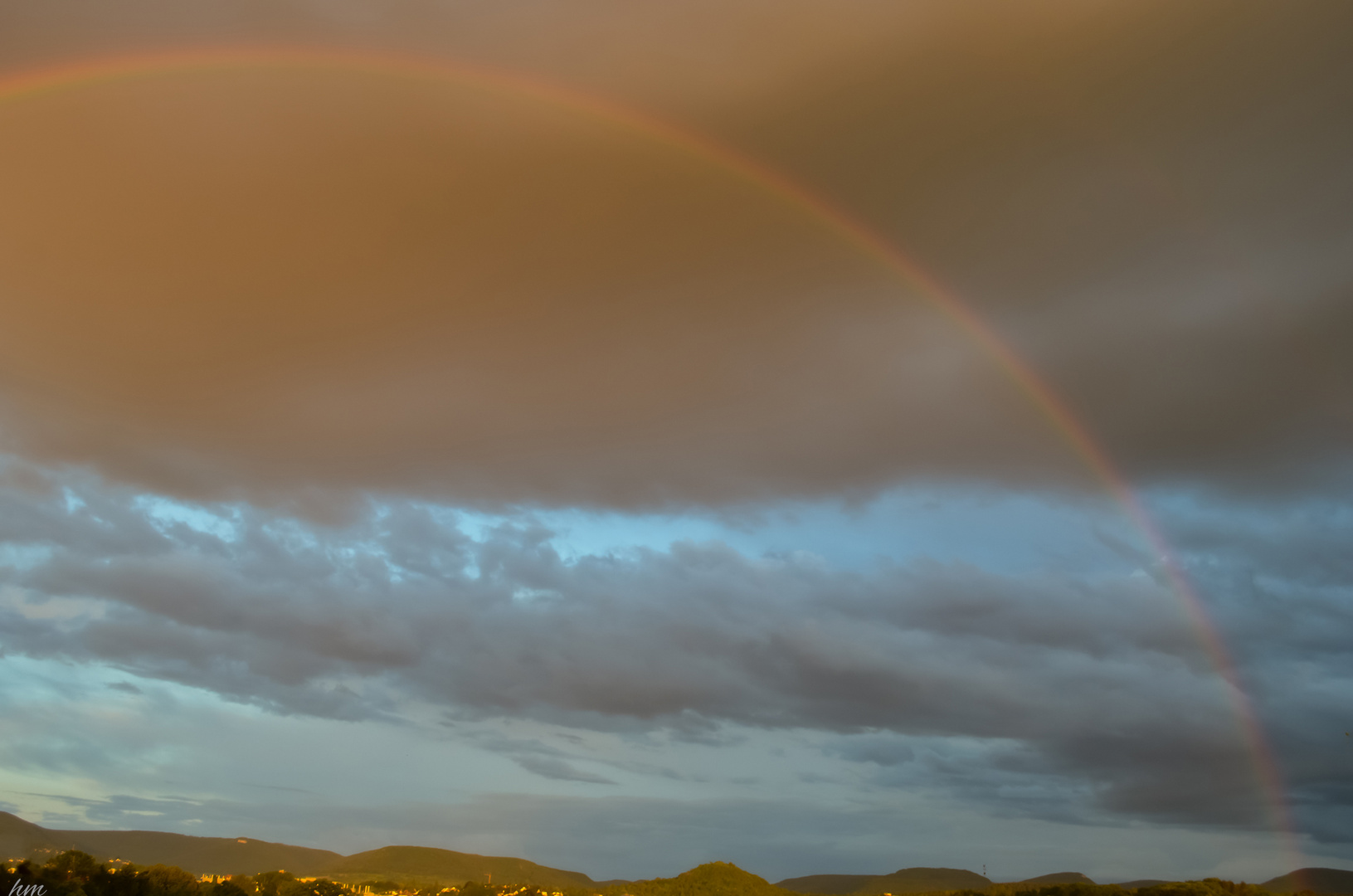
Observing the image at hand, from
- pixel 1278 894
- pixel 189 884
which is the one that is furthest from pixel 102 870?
pixel 1278 894

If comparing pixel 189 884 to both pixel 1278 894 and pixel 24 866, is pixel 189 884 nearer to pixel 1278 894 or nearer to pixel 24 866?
pixel 24 866

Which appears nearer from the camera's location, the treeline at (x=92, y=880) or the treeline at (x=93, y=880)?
the treeline at (x=92, y=880)

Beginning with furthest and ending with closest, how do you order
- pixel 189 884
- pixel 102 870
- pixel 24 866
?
pixel 189 884 → pixel 102 870 → pixel 24 866

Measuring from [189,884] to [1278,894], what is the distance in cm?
19817

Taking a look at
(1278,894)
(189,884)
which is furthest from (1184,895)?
(189,884)

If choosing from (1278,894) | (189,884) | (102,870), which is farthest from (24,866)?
(1278,894)

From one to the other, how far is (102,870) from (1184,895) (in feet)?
609

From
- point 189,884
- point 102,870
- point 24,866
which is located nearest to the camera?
point 24,866

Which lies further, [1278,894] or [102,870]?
[1278,894]

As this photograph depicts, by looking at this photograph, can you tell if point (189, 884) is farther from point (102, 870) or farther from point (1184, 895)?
point (1184, 895)

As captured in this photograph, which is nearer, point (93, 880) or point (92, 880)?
point (92, 880)

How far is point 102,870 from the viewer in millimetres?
159375

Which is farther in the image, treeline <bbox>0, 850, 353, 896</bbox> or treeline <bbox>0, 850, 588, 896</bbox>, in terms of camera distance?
treeline <bbox>0, 850, 353, 896</bbox>

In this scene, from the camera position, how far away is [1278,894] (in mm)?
194875
